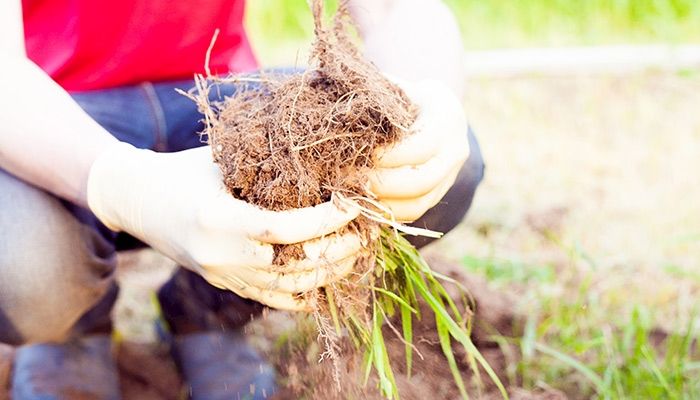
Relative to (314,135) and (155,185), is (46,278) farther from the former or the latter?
(314,135)

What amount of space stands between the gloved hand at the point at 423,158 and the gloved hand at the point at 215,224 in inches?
4.2

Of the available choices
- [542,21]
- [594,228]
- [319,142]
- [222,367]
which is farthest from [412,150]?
[542,21]

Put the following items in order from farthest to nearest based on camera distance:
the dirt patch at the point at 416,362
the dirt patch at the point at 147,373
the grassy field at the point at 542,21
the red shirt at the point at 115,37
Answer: the grassy field at the point at 542,21 < the dirt patch at the point at 147,373 < the red shirt at the point at 115,37 < the dirt patch at the point at 416,362

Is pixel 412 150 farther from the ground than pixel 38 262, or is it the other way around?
pixel 412 150

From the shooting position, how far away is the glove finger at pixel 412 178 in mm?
1265

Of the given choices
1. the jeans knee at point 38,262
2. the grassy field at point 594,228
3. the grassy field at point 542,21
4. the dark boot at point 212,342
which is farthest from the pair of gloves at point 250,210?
the grassy field at point 542,21

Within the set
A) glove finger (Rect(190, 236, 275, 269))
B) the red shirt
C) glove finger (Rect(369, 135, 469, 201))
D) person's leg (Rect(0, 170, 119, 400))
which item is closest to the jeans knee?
person's leg (Rect(0, 170, 119, 400))

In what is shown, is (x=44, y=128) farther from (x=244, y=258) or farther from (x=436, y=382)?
(x=436, y=382)

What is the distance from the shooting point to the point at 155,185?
4.11ft

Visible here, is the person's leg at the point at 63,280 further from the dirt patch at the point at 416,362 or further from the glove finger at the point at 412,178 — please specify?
the glove finger at the point at 412,178

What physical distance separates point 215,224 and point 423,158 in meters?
0.33

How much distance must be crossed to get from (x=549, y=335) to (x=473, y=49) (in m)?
1.83

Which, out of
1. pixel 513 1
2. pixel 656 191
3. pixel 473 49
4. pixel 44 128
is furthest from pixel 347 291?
pixel 513 1

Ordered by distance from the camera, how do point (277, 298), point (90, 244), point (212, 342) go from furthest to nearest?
point (212, 342) → point (90, 244) → point (277, 298)
